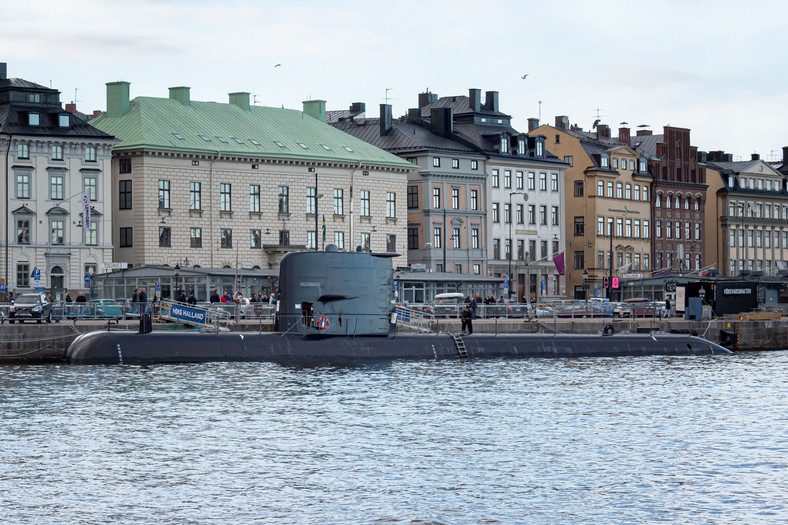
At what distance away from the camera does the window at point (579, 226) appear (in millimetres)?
125250

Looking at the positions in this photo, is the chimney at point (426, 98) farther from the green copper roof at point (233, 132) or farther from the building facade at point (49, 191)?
the building facade at point (49, 191)

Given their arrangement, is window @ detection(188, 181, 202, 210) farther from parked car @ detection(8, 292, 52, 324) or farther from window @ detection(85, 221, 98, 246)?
parked car @ detection(8, 292, 52, 324)

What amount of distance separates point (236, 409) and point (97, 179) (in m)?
52.5

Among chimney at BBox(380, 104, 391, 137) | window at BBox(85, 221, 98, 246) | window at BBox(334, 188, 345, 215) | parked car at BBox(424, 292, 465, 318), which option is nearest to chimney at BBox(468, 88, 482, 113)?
chimney at BBox(380, 104, 391, 137)

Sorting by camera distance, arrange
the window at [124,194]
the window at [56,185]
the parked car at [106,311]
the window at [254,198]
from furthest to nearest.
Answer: the window at [254,198] → the window at [124,194] → the window at [56,185] → the parked car at [106,311]

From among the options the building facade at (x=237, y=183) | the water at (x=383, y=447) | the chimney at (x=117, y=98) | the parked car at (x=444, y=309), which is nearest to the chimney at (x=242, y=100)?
the building facade at (x=237, y=183)

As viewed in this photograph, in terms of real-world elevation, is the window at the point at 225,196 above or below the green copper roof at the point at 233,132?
below

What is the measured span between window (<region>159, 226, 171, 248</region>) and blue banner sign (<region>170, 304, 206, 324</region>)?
3240 cm

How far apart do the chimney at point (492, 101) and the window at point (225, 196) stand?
102 ft

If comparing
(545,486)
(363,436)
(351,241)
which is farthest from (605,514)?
(351,241)

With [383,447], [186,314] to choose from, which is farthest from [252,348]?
[383,447]

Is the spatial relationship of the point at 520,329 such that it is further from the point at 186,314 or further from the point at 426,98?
the point at 426,98

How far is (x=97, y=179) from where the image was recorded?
90.9 meters

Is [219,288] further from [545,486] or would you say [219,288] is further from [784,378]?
[545,486]
